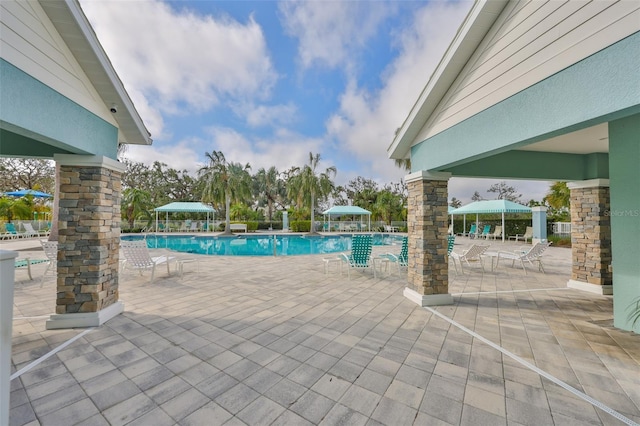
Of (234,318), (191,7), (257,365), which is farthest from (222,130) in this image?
(257,365)

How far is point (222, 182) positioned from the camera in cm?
2186

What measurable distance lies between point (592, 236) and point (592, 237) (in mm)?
25

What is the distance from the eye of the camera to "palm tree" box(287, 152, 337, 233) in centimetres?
2194

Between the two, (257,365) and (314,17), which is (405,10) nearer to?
(314,17)

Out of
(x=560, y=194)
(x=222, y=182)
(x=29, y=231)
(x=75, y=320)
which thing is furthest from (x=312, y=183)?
(x=29, y=231)

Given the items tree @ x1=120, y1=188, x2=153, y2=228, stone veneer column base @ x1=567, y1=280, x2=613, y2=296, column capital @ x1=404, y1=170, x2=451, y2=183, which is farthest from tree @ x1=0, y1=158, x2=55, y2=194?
stone veneer column base @ x1=567, y1=280, x2=613, y2=296

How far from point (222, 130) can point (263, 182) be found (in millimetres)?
10799

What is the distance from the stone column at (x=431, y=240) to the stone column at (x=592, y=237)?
12.1ft

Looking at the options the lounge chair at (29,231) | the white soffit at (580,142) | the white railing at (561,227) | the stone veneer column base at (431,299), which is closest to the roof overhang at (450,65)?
the white soffit at (580,142)

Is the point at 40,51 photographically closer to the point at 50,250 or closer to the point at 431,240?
the point at 50,250

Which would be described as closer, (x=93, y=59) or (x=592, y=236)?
(x=93, y=59)

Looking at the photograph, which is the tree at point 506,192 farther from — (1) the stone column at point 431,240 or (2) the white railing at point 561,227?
(1) the stone column at point 431,240

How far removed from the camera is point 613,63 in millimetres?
2336

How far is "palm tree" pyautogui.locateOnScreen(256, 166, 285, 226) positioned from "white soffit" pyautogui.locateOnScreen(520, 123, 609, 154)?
95.2 ft
